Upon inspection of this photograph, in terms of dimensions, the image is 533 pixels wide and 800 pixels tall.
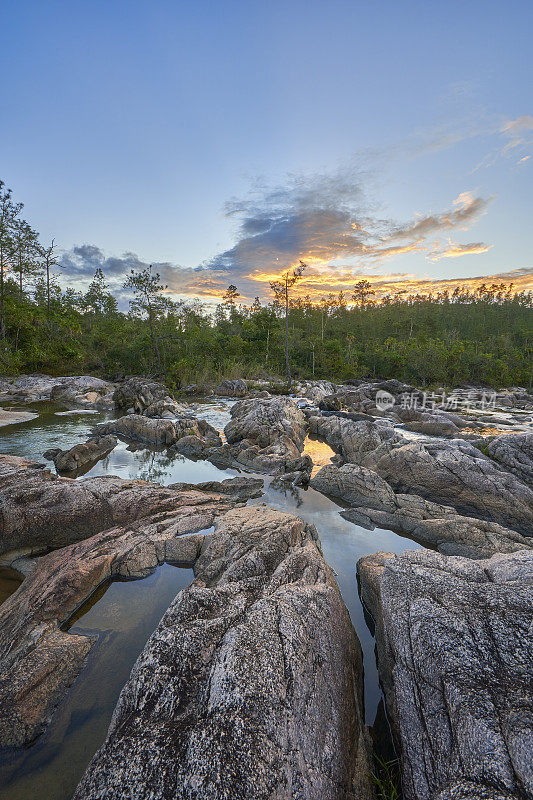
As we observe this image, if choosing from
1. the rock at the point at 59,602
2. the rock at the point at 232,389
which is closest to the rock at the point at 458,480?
the rock at the point at 59,602

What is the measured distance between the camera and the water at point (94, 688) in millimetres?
2605

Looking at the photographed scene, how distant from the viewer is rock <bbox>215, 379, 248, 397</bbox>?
28422 mm

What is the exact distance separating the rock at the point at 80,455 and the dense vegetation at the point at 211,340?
17.8 meters

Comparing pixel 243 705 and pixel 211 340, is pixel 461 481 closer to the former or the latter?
pixel 243 705

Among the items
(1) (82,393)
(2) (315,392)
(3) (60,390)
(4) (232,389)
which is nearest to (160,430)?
(1) (82,393)

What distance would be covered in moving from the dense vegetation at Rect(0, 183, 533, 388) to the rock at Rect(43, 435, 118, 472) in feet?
58.4

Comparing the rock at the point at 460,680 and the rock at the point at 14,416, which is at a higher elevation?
the rock at the point at 460,680

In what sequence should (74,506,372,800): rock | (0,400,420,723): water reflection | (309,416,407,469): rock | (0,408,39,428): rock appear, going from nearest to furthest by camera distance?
(74,506,372,800): rock → (0,400,420,723): water reflection → (309,416,407,469): rock → (0,408,39,428): rock

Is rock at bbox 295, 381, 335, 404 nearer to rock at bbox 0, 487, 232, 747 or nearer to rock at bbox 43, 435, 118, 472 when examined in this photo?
rock at bbox 43, 435, 118, 472

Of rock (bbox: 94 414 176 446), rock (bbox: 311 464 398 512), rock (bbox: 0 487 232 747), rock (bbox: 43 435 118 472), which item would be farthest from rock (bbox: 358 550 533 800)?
rock (bbox: 94 414 176 446)

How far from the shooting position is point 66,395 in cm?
2297

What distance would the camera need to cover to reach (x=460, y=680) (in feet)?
8.11

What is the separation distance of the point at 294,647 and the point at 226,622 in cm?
72

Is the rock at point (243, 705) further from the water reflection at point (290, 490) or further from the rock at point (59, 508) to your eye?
the rock at point (59, 508)
